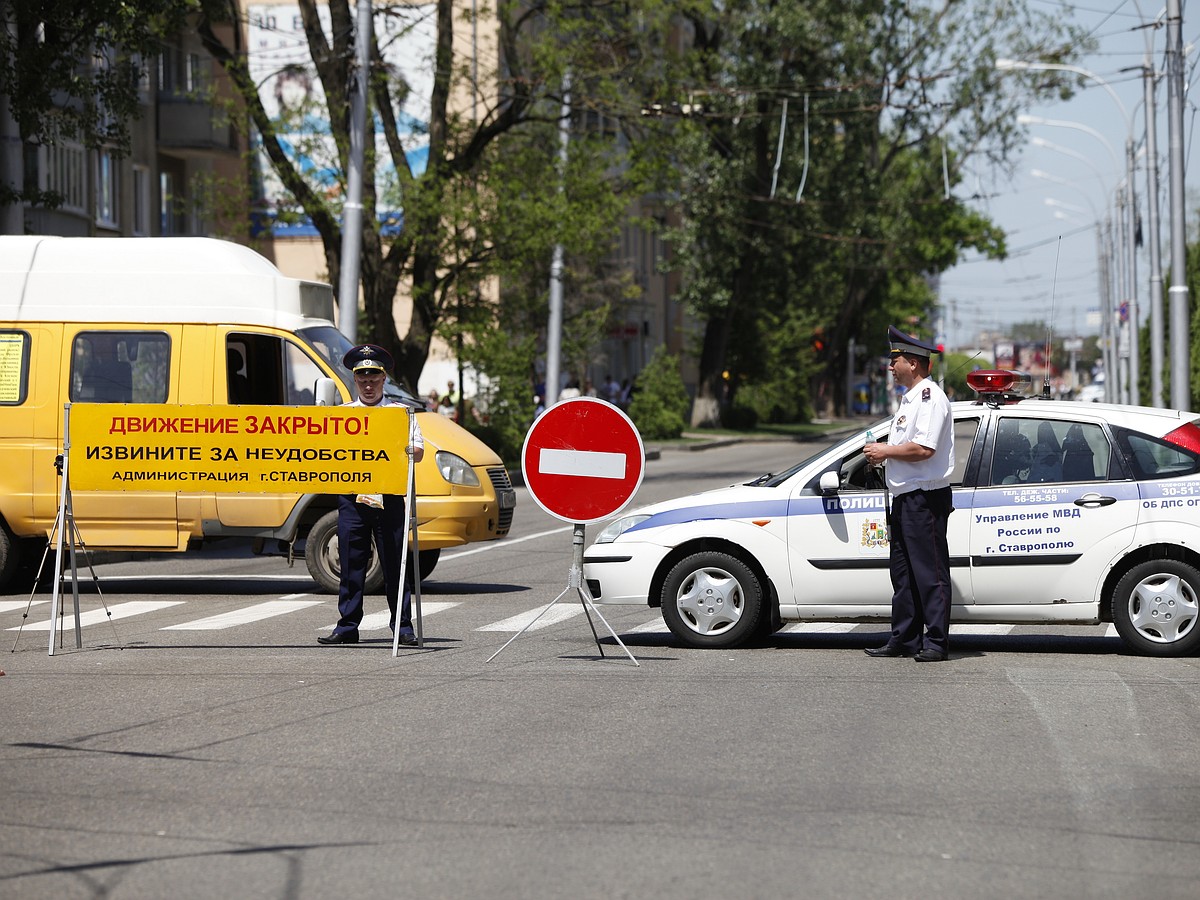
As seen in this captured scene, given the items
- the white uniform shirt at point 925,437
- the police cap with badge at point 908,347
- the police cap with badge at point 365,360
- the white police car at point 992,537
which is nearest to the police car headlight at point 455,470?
the police cap with badge at point 365,360

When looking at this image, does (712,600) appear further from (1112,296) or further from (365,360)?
(1112,296)

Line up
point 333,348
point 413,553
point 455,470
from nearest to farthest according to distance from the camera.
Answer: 1. point 413,553
2. point 455,470
3. point 333,348

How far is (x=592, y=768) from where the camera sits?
7.21 meters

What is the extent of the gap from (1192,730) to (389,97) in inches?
933

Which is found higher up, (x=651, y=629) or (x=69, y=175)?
(x=69, y=175)

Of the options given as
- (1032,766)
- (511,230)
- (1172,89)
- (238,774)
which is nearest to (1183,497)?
(1032,766)

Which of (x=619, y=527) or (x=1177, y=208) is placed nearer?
(x=619, y=527)

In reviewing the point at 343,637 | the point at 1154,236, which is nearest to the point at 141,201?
the point at 1154,236

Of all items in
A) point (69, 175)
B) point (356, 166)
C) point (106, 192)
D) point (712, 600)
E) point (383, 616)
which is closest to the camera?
point (712, 600)

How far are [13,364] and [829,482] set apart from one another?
296 inches

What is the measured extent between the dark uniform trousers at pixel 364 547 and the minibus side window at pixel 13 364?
4.95 metres

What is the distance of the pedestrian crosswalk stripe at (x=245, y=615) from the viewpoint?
1269 centimetres

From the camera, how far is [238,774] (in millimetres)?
7133

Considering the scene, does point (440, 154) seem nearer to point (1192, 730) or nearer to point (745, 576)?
point (745, 576)
